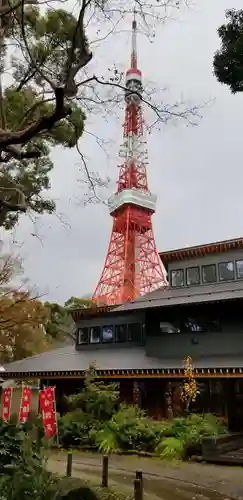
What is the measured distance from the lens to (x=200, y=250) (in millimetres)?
18609

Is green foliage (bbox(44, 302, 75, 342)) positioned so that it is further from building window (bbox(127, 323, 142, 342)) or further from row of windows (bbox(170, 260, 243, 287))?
row of windows (bbox(170, 260, 243, 287))

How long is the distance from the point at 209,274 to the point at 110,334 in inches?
198

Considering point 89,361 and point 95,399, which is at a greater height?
point 89,361

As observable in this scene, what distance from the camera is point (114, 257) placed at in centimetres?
4078

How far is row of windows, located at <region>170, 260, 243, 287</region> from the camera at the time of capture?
17.8 m

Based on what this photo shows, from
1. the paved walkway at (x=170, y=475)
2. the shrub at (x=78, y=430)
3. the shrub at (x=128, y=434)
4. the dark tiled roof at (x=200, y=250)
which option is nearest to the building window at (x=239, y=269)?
the dark tiled roof at (x=200, y=250)

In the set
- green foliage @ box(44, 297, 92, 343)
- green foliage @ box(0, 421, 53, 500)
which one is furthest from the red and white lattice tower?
green foliage @ box(0, 421, 53, 500)

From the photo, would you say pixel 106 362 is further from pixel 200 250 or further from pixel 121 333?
pixel 200 250

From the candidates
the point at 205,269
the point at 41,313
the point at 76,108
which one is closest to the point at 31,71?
the point at 76,108

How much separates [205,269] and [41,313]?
9.71m

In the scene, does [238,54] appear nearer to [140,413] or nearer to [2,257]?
[140,413]

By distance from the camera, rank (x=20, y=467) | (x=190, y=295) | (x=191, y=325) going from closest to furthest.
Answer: (x=20, y=467), (x=191, y=325), (x=190, y=295)

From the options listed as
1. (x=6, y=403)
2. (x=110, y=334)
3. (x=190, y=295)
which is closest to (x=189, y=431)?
(x=190, y=295)

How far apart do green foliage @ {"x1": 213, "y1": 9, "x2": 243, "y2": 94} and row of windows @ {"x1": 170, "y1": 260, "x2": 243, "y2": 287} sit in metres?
11.9
